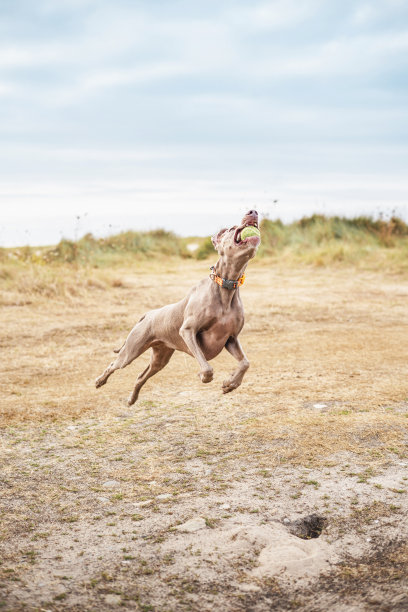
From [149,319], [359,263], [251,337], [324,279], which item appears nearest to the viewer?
[149,319]

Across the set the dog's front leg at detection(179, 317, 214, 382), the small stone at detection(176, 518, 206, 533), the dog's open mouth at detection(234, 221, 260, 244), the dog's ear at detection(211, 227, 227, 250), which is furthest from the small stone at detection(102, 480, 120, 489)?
the dog's open mouth at detection(234, 221, 260, 244)

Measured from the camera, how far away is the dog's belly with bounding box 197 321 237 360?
15.1ft

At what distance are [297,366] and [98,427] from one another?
352cm

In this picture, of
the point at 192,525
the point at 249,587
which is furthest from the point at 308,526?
the point at 249,587

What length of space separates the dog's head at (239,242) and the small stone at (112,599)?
2155 millimetres

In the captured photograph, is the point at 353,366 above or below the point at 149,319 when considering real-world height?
below

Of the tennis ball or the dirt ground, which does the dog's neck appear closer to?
the tennis ball

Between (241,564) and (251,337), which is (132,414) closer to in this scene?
(241,564)

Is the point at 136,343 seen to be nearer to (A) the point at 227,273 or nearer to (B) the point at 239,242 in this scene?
(A) the point at 227,273

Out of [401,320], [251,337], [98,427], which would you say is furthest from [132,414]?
[401,320]

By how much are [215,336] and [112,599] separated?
1792mm

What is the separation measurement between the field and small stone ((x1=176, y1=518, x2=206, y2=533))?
0.01m

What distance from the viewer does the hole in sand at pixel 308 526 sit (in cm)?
466

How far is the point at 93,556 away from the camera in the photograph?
4.29 meters
